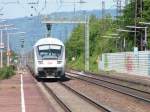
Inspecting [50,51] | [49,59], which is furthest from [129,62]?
[49,59]

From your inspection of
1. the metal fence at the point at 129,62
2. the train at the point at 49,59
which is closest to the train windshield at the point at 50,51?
the train at the point at 49,59

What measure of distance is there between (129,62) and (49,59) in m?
23.9

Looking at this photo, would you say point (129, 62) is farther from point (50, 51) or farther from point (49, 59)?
point (49, 59)

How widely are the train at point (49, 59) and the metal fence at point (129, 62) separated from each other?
15.0m

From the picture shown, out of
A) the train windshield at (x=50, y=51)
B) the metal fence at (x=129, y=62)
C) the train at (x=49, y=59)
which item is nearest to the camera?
the train at (x=49, y=59)

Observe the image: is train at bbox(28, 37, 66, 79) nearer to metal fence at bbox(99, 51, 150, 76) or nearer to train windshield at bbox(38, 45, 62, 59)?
train windshield at bbox(38, 45, 62, 59)

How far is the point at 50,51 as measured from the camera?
47.4 meters

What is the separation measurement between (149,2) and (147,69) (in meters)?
45.1

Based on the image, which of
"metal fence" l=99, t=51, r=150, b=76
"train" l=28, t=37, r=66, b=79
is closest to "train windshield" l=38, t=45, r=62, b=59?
"train" l=28, t=37, r=66, b=79

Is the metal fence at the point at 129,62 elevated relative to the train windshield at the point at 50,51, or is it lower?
lower

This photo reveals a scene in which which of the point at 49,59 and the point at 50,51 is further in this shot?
the point at 50,51

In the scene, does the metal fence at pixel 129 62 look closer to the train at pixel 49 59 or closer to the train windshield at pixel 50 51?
the train at pixel 49 59

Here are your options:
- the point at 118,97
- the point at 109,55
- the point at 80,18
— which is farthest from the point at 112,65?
the point at 118,97

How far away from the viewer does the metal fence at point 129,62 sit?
203 feet
